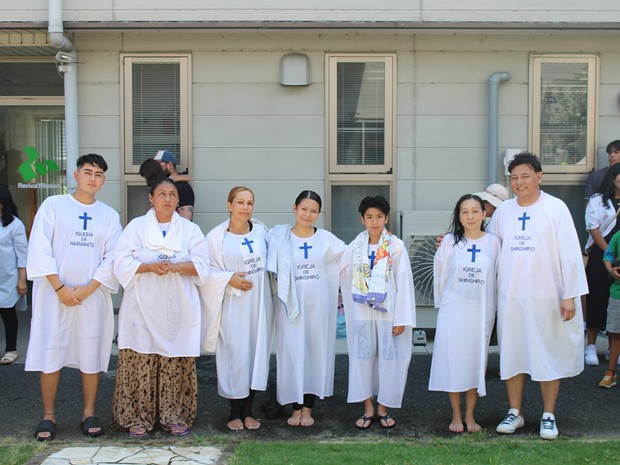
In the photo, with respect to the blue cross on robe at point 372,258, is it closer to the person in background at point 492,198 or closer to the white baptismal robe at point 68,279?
the person in background at point 492,198

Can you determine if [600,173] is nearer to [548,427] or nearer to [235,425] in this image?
[548,427]

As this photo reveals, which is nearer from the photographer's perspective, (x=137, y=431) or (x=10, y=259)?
(x=137, y=431)

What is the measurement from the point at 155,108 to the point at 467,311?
4299 millimetres

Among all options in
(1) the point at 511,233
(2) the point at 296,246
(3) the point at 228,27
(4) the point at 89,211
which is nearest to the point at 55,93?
(3) the point at 228,27

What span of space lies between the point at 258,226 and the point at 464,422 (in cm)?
204

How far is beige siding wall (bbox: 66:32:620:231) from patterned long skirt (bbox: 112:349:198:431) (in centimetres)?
283

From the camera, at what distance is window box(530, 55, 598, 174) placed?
777cm

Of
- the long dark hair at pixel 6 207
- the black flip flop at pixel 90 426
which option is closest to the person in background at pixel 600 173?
the black flip flop at pixel 90 426

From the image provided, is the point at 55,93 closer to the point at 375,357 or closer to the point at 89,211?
the point at 89,211

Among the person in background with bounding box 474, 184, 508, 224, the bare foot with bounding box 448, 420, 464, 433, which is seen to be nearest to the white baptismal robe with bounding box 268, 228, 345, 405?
the bare foot with bounding box 448, 420, 464, 433

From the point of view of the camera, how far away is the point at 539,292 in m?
4.93

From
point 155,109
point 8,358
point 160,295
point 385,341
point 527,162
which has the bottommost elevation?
point 8,358

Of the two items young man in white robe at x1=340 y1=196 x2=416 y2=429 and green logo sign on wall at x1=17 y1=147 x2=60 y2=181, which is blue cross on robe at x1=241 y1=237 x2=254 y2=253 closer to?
young man in white robe at x1=340 y1=196 x2=416 y2=429

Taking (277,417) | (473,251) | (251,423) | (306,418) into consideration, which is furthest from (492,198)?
(251,423)
